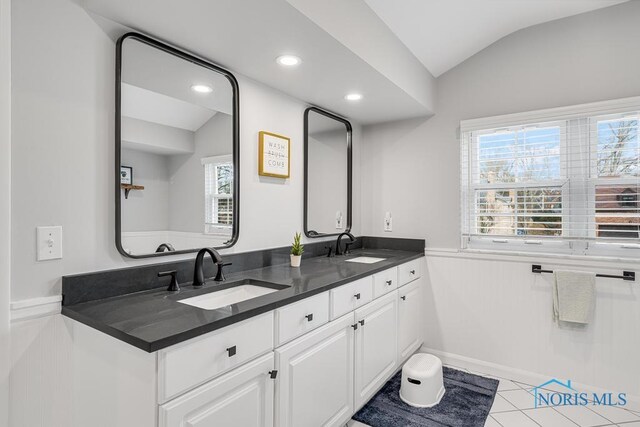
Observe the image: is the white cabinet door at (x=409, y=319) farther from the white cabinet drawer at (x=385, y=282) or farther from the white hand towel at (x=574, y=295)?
the white hand towel at (x=574, y=295)

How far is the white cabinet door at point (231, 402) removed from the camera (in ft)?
3.59

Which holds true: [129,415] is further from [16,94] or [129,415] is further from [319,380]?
[16,94]

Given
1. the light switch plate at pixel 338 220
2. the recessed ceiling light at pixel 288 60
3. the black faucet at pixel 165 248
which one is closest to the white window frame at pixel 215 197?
the black faucet at pixel 165 248

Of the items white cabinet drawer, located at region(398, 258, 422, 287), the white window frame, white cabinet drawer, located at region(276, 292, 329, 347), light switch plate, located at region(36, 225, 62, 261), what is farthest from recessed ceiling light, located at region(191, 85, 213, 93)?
white cabinet drawer, located at region(398, 258, 422, 287)

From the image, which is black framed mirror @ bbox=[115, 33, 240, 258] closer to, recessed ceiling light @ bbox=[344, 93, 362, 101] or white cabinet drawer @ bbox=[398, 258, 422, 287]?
recessed ceiling light @ bbox=[344, 93, 362, 101]

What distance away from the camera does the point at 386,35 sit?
2.22 metres

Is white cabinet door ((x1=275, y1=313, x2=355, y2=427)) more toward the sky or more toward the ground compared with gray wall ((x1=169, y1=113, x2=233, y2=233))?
more toward the ground

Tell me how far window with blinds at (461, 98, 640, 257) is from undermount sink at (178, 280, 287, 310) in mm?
1830

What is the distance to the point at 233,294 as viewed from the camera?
1829 mm

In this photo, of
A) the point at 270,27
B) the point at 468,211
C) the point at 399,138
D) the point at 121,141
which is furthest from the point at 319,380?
the point at 399,138

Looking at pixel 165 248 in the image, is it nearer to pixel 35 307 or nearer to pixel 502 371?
Result: pixel 35 307

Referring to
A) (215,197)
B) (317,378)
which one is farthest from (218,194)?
(317,378)

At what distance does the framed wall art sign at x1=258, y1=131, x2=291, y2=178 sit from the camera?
7.32ft

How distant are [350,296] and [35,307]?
4.52ft
